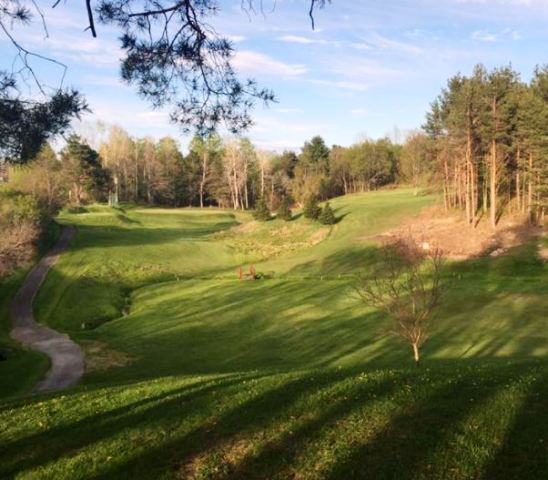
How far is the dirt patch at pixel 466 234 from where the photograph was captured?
48.9 meters

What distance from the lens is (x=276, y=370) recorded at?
655 inches

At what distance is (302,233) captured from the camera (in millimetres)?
69938

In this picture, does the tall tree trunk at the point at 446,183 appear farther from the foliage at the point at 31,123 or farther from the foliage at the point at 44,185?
the foliage at the point at 31,123

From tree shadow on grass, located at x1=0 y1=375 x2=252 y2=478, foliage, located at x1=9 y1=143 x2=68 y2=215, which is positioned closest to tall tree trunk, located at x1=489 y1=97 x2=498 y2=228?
tree shadow on grass, located at x1=0 y1=375 x2=252 y2=478

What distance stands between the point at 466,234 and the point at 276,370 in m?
41.9

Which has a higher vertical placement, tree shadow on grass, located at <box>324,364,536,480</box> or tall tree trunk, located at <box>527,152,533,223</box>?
tall tree trunk, located at <box>527,152,533,223</box>

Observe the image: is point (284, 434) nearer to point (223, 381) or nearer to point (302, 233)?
point (223, 381)

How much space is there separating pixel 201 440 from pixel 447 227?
53.8 metres

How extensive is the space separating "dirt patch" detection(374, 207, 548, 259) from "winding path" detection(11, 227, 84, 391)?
3408cm

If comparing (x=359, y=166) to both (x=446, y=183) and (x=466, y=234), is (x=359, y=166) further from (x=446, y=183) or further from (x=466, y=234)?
(x=466, y=234)

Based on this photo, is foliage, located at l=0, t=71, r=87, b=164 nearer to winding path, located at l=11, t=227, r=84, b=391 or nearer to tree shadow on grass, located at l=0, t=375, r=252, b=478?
tree shadow on grass, located at l=0, t=375, r=252, b=478

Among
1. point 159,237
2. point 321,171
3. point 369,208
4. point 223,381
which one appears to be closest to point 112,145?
point 321,171

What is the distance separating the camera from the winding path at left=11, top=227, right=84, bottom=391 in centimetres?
2411

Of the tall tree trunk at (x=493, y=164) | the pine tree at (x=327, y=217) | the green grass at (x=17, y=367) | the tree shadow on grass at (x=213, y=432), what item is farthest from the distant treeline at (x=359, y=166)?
the pine tree at (x=327, y=217)
